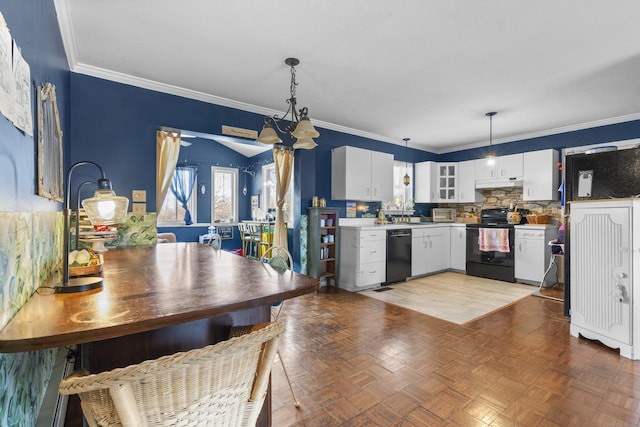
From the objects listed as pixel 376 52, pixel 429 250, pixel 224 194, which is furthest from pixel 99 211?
pixel 224 194

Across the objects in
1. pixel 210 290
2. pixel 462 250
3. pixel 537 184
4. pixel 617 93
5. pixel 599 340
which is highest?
pixel 617 93

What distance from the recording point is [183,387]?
2.52 feet

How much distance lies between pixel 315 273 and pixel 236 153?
435 cm

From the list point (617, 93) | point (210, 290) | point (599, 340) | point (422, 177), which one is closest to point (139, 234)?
point (210, 290)

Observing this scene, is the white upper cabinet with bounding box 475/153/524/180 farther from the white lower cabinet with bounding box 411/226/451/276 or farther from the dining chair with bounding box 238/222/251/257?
the dining chair with bounding box 238/222/251/257

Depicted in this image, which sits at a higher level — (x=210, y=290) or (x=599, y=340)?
(x=210, y=290)

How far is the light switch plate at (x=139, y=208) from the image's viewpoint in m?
3.36

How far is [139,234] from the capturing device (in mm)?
3400

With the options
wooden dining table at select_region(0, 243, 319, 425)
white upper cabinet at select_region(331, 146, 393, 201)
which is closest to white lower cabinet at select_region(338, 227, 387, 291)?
white upper cabinet at select_region(331, 146, 393, 201)

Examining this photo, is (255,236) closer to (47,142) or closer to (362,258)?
(362,258)

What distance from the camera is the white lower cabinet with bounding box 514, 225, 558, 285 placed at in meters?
4.73

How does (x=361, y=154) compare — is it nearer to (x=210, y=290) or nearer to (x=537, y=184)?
(x=537, y=184)

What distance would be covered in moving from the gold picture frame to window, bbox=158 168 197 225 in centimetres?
470

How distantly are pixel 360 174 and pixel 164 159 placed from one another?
2820 mm
